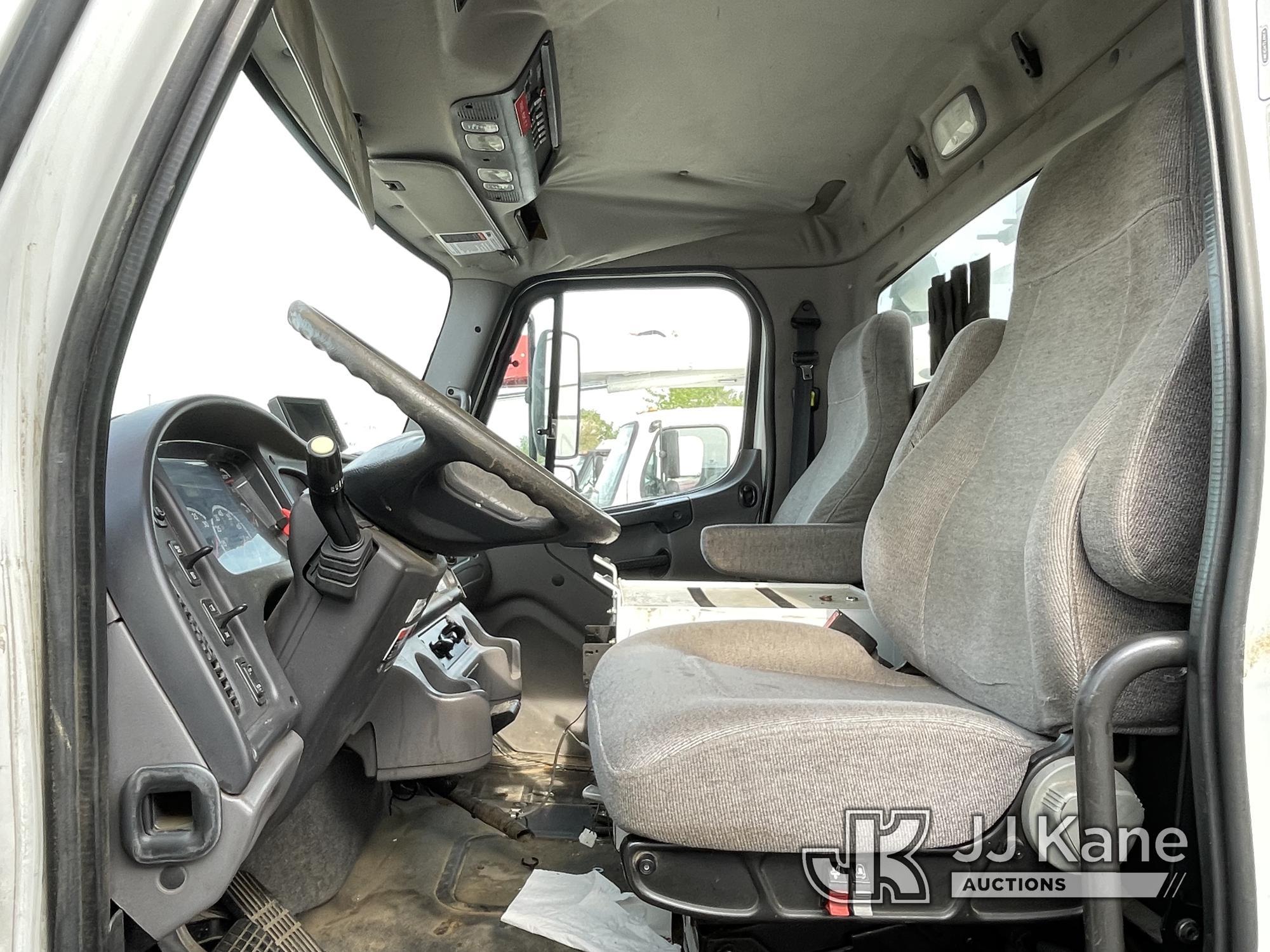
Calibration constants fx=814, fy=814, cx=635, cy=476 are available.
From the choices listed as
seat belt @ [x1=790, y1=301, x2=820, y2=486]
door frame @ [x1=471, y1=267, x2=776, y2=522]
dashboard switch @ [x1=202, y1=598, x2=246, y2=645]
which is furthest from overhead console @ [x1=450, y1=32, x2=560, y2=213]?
dashboard switch @ [x1=202, y1=598, x2=246, y2=645]

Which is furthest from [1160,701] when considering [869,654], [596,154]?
[596,154]

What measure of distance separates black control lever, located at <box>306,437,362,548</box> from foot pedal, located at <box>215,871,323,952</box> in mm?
551

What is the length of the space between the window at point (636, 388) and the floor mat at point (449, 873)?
1153 millimetres

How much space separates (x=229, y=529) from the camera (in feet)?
3.45

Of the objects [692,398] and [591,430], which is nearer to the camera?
[591,430]

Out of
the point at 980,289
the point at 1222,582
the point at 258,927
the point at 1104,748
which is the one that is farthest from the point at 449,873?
the point at 980,289

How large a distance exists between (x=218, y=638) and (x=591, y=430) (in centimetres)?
195

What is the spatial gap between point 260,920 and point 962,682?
981mm

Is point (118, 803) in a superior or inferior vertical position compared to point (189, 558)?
inferior

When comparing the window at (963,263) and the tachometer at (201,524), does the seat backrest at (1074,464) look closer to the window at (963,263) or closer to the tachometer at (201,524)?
the window at (963,263)

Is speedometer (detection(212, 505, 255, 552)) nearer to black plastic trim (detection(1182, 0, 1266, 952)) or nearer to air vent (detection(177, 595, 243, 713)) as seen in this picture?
air vent (detection(177, 595, 243, 713))

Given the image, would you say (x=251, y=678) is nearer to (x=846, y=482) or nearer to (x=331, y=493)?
(x=331, y=493)

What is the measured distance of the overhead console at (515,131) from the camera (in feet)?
5.47

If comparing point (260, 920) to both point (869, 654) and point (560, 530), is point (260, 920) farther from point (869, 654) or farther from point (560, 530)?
point (869, 654)
